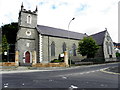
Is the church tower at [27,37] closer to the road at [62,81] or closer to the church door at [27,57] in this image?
the church door at [27,57]

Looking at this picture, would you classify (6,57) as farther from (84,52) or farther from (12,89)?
(12,89)

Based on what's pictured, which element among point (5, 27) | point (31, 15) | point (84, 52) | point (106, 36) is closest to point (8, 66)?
point (31, 15)

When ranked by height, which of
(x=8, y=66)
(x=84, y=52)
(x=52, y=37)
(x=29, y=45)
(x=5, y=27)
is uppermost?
(x=5, y=27)

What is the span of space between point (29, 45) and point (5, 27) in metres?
17.6

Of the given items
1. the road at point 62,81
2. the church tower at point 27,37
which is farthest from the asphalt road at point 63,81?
the church tower at point 27,37

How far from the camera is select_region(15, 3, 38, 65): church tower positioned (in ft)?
100

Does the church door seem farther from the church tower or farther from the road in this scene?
the road

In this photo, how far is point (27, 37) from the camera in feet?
105

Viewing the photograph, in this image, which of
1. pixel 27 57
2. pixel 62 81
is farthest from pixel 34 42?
pixel 62 81

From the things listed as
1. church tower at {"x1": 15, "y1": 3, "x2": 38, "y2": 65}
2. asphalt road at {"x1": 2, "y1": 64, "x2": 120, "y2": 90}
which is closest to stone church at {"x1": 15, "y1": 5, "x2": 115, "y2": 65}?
church tower at {"x1": 15, "y1": 3, "x2": 38, "y2": 65}

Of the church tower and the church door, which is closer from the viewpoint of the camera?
the church tower

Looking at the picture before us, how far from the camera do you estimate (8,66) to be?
22.4 meters

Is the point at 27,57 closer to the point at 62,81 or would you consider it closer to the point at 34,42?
the point at 34,42

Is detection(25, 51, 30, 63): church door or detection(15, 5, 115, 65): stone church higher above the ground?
detection(15, 5, 115, 65): stone church
